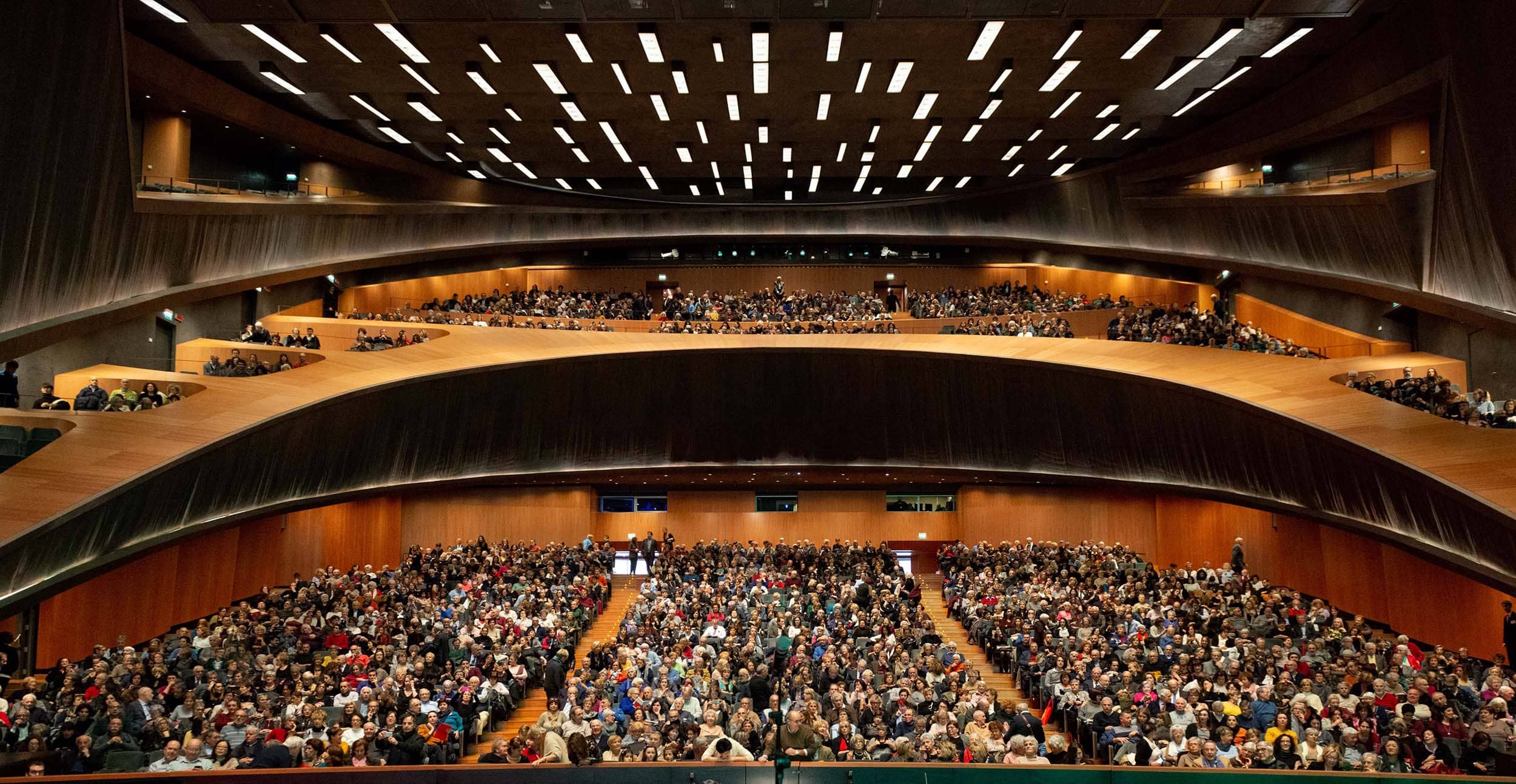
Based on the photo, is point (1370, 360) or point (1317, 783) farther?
point (1370, 360)

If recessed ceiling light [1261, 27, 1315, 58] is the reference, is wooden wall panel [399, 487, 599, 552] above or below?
below

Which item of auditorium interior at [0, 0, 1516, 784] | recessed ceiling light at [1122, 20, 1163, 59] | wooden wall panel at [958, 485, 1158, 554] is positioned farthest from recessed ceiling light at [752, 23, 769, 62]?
Result: wooden wall panel at [958, 485, 1158, 554]

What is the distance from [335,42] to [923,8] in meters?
7.82

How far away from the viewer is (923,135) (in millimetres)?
19266

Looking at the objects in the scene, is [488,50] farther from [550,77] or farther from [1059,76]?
[1059,76]

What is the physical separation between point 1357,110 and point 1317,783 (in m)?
12.1

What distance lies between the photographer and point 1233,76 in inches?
618

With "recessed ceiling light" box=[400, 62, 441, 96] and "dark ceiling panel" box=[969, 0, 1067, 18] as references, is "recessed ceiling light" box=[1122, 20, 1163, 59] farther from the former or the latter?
"recessed ceiling light" box=[400, 62, 441, 96]

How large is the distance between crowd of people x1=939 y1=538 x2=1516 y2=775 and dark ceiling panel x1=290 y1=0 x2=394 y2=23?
10620 millimetres

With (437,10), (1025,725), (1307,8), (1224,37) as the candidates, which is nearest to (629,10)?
(437,10)

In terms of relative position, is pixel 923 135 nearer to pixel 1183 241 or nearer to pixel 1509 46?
pixel 1183 241

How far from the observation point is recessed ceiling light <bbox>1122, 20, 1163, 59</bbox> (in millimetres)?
13203

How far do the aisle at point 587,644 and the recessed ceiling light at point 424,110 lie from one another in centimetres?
884

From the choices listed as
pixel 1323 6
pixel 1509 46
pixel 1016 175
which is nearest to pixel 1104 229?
pixel 1016 175
